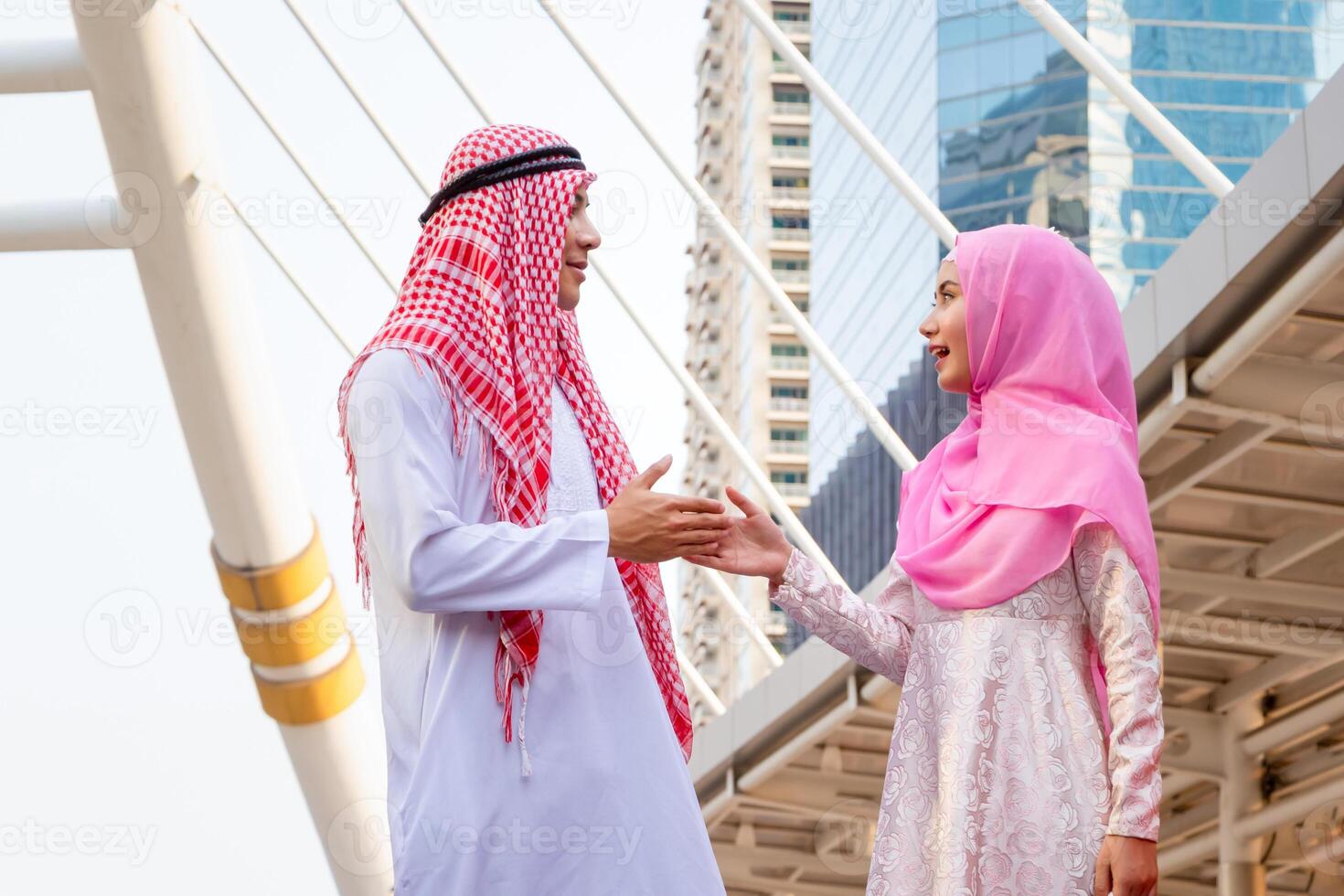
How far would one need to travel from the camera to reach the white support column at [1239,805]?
9.38 meters

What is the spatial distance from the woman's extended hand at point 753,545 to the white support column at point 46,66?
323 cm

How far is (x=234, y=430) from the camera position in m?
6.99

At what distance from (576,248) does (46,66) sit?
125 inches

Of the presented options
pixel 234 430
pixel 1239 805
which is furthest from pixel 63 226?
pixel 1239 805

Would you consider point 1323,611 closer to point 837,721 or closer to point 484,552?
point 837,721

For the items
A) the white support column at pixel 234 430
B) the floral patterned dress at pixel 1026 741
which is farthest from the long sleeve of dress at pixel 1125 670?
the white support column at pixel 234 430

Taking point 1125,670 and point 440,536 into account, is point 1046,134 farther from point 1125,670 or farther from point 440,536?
point 440,536

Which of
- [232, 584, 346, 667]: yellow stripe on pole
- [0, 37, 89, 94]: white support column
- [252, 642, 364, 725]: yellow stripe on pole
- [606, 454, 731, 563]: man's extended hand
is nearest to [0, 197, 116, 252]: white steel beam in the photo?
[0, 37, 89, 94]: white support column

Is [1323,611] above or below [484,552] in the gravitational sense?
above

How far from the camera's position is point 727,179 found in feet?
291

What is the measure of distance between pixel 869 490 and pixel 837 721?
2261 inches

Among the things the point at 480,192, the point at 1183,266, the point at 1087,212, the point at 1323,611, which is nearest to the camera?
the point at 480,192

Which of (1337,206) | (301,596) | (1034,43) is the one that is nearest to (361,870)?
(301,596)

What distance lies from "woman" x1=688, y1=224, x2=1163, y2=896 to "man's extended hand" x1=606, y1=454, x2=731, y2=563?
0.87 ft
